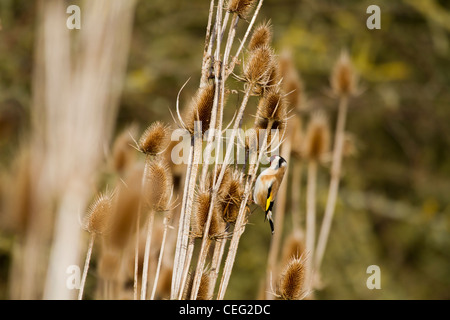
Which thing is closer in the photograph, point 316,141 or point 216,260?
point 216,260

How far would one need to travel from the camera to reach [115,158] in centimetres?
104

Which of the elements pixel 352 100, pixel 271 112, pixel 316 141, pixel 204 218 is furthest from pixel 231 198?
pixel 352 100

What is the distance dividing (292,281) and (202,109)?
0.32m

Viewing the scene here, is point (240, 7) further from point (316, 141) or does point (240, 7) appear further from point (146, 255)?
point (316, 141)

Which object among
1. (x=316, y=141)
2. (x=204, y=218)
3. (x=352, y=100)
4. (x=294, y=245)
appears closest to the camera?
(x=204, y=218)

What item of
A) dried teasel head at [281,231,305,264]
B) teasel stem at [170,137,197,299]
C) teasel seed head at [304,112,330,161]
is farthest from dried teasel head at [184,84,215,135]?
teasel seed head at [304,112,330,161]

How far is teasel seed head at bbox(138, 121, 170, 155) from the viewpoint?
0.78 meters

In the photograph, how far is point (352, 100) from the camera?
3424 mm

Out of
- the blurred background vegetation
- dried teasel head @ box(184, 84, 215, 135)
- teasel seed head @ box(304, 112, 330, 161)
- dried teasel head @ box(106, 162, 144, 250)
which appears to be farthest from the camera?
the blurred background vegetation

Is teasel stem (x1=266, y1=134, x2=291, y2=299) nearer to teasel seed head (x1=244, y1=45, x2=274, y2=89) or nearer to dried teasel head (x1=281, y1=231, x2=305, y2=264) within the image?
dried teasel head (x1=281, y1=231, x2=305, y2=264)

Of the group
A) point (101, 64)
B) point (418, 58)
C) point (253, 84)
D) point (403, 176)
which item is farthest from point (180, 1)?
point (101, 64)

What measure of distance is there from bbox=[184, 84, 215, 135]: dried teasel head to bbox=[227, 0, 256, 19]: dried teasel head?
0.42ft

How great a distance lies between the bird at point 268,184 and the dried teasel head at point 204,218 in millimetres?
73

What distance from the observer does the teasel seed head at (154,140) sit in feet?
2.56
